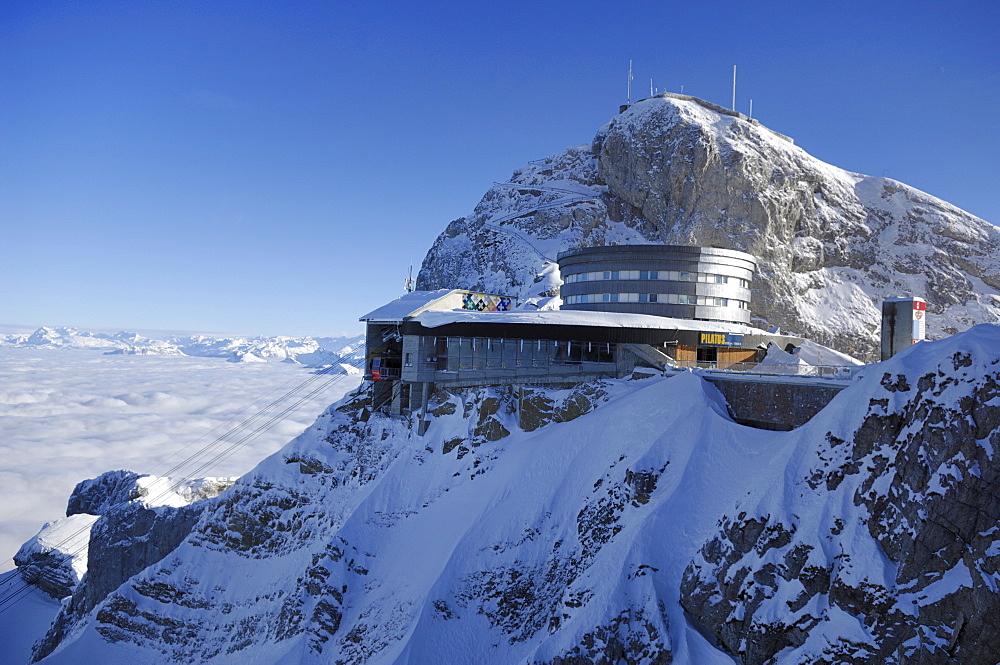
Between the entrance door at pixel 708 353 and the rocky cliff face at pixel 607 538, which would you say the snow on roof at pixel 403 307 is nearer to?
the rocky cliff face at pixel 607 538

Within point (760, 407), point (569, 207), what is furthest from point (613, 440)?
point (569, 207)

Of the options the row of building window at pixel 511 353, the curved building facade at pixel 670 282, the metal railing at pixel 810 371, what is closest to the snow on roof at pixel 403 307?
the row of building window at pixel 511 353

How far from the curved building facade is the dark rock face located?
23.5 metres

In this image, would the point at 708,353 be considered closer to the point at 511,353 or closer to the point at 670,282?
the point at 670,282

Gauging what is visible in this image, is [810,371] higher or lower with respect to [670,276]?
lower

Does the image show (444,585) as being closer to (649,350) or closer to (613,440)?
(613,440)

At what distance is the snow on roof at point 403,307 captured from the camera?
40822 millimetres

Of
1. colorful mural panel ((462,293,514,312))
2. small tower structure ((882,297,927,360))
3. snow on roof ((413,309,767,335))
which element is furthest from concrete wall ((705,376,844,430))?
colorful mural panel ((462,293,514,312))

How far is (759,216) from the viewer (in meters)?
86.2

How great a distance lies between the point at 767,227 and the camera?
3376 inches

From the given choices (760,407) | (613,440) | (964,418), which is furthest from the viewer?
(613,440)

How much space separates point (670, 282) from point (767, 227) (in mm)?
54914

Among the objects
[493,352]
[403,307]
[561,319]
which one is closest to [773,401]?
[561,319]

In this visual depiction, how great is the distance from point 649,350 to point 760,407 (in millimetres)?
9131
